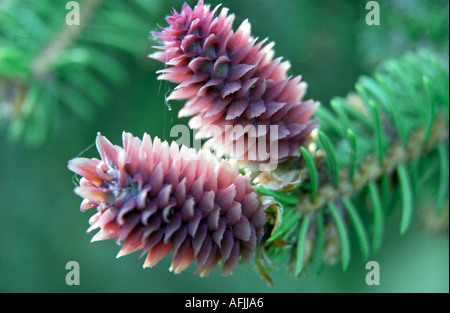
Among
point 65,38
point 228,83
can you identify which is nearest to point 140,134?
point 65,38

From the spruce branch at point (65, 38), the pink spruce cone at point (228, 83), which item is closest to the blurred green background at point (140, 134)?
the spruce branch at point (65, 38)

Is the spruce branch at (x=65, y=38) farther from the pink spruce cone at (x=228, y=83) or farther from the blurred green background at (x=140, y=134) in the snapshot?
the pink spruce cone at (x=228, y=83)

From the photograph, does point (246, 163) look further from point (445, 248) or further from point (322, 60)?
point (445, 248)

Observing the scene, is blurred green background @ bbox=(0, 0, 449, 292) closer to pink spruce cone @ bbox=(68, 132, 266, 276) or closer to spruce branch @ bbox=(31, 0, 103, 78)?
spruce branch @ bbox=(31, 0, 103, 78)

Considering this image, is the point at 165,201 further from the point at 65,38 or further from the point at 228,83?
the point at 65,38

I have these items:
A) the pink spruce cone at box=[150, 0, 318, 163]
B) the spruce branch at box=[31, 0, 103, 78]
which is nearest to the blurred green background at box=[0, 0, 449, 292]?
the spruce branch at box=[31, 0, 103, 78]
